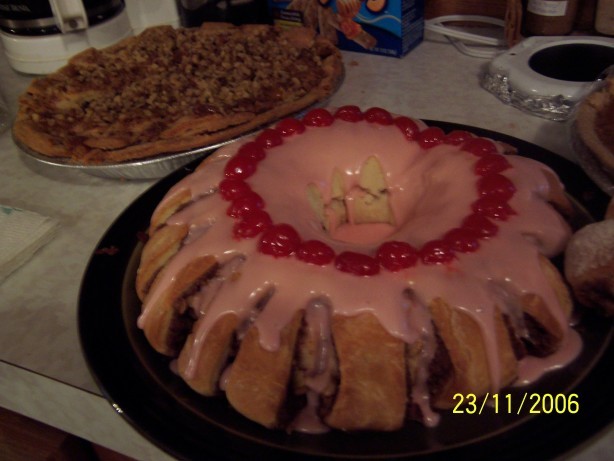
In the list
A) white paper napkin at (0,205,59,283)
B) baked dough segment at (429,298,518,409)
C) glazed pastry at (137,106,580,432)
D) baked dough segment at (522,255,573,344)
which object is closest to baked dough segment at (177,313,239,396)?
glazed pastry at (137,106,580,432)

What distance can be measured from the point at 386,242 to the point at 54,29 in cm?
131

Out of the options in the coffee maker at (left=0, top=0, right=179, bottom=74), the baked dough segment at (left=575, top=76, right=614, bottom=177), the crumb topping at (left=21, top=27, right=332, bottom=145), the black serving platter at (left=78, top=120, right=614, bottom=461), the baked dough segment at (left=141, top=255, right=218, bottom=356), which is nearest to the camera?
the black serving platter at (left=78, top=120, right=614, bottom=461)

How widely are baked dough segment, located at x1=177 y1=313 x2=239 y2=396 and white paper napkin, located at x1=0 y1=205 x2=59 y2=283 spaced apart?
1.63ft

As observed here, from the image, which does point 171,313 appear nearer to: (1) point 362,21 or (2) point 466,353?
(2) point 466,353

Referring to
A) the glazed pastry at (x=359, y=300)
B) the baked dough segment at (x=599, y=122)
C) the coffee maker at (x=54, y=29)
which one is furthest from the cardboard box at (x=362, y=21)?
the glazed pastry at (x=359, y=300)

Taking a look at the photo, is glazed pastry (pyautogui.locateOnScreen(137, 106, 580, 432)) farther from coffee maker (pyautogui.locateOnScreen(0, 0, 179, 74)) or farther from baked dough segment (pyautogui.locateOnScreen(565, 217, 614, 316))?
coffee maker (pyautogui.locateOnScreen(0, 0, 179, 74))

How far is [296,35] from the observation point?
1537 mm

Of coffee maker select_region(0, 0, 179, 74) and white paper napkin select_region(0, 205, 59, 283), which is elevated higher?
coffee maker select_region(0, 0, 179, 74)

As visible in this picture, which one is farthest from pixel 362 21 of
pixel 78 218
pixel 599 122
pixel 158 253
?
pixel 158 253

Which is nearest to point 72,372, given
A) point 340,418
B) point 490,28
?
point 340,418

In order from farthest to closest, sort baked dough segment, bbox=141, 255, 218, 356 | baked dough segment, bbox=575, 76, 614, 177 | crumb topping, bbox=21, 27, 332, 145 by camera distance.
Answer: crumb topping, bbox=21, 27, 332, 145
baked dough segment, bbox=575, 76, 614, 177
baked dough segment, bbox=141, 255, 218, 356

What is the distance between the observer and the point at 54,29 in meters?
1.62
